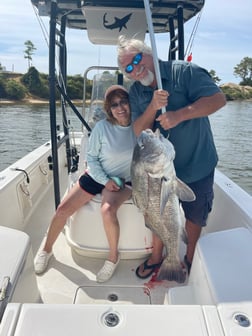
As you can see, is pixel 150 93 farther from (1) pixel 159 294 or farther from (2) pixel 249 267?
(1) pixel 159 294

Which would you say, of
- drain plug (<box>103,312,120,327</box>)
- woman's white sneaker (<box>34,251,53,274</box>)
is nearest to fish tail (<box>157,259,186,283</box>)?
drain plug (<box>103,312,120,327</box>)

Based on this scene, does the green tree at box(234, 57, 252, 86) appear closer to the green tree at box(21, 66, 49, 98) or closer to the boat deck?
the green tree at box(21, 66, 49, 98)

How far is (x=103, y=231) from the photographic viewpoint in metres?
2.40

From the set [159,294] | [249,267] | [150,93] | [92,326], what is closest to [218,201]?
[159,294]

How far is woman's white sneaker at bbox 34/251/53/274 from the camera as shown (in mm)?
2361

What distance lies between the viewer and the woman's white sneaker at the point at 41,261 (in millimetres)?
2361

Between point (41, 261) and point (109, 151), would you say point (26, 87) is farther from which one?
point (109, 151)

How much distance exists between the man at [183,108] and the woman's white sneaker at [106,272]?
0.72m

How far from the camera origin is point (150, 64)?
186cm

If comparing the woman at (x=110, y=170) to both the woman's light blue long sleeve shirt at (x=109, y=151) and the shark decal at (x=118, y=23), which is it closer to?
the woman's light blue long sleeve shirt at (x=109, y=151)

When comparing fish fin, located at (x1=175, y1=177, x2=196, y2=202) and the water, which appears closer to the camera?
fish fin, located at (x1=175, y1=177, x2=196, y2=202)

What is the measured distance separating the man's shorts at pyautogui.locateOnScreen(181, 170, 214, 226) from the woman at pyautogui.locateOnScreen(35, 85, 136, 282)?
47cm

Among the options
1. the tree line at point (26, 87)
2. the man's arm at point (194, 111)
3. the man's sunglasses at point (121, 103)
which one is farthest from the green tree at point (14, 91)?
the man's arm at point (194, 111)

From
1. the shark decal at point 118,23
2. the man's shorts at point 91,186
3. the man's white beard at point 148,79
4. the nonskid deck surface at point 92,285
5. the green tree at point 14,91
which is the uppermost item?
the shark decal at point 118,23
